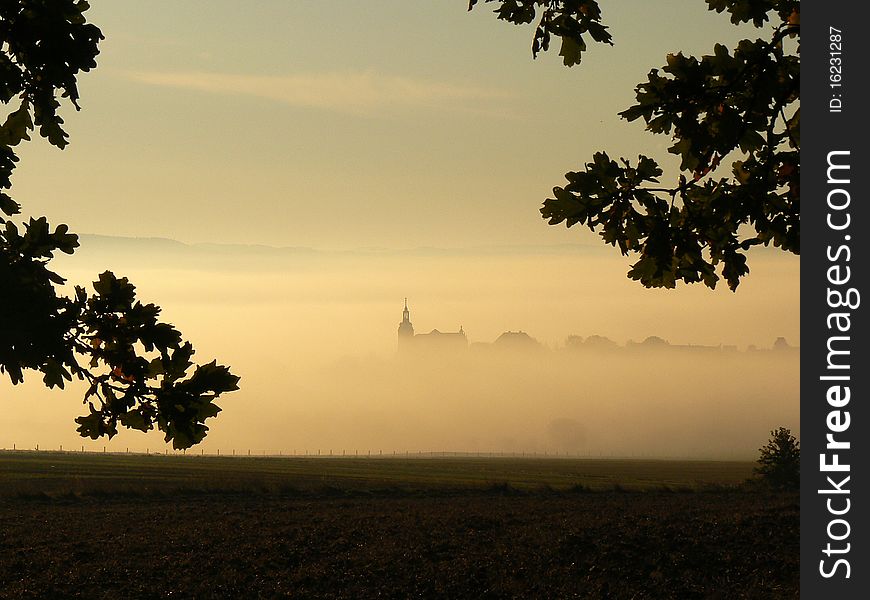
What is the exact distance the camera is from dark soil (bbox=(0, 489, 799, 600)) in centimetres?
2355

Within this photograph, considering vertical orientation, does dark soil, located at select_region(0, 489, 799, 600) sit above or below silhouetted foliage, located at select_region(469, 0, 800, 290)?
below

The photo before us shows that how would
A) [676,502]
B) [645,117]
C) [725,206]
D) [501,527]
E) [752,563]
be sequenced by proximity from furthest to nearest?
[676,502] → [501,527] → [752,563] → [725,206] → [645,117]

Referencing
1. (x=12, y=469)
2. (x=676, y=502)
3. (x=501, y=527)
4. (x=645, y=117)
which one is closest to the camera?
(x=645, y=117)

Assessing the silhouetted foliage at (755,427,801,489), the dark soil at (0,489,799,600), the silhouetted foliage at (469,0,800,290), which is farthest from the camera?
the silhouetted foliage at (755,427,801,489)

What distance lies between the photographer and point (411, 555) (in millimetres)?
26734

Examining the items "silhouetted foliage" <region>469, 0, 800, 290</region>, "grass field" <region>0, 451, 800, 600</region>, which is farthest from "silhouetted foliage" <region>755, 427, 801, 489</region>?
"silhouetted foliage" <region>469, 0, 800, 290</region>

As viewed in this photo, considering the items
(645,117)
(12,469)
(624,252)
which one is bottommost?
(12,469)

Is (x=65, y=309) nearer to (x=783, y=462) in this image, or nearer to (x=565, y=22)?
(x=565, y=22)

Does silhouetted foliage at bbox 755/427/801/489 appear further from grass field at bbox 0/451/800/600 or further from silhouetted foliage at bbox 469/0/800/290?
silhouetted foliage at bbox 469/0/800/290

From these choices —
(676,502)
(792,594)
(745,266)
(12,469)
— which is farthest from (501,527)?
(12,469)

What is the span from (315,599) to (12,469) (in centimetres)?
8224

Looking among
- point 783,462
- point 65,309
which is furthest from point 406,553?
point 783,462

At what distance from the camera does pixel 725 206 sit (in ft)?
35.4
